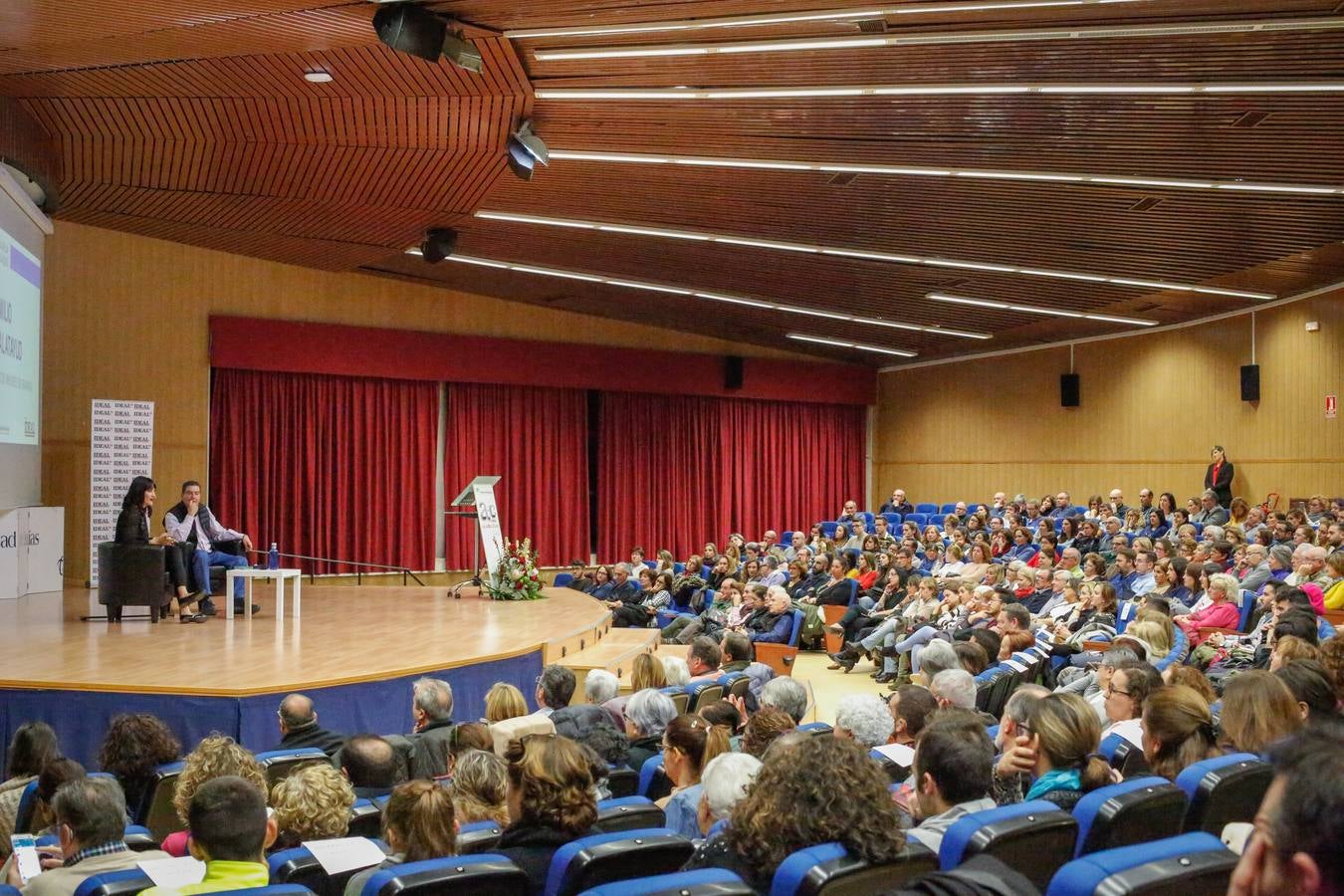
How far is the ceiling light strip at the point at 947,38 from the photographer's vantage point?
5996mm

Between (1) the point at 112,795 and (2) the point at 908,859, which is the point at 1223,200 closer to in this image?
(2) the point at 908,859

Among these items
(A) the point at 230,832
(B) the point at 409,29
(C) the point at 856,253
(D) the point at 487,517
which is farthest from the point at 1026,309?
(A) the point at 230,832

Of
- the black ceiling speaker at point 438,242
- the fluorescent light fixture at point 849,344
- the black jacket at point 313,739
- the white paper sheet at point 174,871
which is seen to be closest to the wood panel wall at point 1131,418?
the fluorescent light fixture at point 849,344

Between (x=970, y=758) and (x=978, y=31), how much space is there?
458 centimetres

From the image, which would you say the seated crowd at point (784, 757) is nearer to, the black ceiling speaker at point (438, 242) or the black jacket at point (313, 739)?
the black jacket at point (313, 739)

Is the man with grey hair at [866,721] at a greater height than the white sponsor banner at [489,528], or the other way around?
the white sponsor banner at [489,528]

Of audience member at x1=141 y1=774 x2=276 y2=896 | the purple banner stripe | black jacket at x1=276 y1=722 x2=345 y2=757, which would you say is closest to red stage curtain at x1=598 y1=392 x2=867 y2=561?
the purple banner stripe

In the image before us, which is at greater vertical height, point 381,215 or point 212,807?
point 381,215

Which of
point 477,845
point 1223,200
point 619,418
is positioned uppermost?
point 1223,200

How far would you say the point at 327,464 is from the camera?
15.3 metres

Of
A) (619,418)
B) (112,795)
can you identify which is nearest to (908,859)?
(112,795)

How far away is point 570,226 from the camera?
11.5m

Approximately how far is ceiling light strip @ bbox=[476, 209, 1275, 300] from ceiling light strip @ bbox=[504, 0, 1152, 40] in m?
4.41

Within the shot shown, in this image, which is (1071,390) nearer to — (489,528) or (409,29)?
(489,528)
